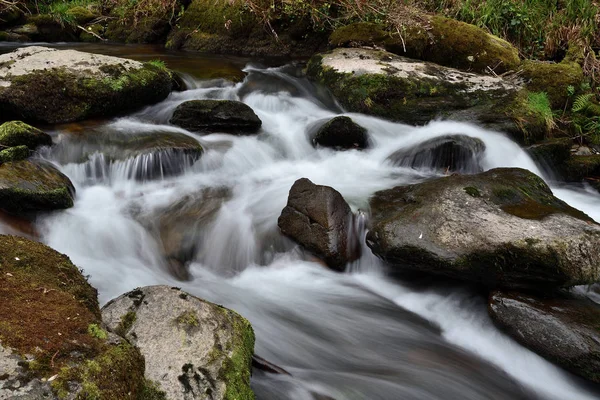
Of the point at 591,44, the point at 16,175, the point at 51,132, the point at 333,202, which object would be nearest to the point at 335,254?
the point at 333,202

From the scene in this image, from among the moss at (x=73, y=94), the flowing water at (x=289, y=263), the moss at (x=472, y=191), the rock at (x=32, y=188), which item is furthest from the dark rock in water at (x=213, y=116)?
the moss at (x=472, y=191)

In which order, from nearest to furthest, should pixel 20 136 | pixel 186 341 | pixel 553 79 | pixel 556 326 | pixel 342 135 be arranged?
pixel 186 341
pixel 556 326
pixel 20 136
pixel 342 135
pixel 553 79

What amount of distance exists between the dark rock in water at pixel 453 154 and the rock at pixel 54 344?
15.7ft

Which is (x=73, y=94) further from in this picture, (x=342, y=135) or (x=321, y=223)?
(x=321, y=223)

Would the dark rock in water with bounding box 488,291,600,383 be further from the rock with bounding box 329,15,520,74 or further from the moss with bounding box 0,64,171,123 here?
the moss with bounding box 0,64,171,123

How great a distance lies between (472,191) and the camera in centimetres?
428

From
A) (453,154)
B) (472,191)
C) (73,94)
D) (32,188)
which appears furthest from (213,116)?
(472,191)

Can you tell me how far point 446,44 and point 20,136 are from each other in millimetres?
6942

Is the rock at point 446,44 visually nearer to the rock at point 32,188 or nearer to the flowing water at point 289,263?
the flowing water at point 289,263

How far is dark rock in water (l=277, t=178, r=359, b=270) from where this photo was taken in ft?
14.2

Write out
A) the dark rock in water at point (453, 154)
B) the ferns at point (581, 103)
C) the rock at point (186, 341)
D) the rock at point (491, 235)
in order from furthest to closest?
1. the ferns at point (581, 103)
2. the dark rock in water at point (453, 154)
3. the rock at point (491, 235)
4. the rock at point (186, 341)

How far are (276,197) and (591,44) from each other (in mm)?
7203

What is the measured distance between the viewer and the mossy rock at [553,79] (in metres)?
7.05

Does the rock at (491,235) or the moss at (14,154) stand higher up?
the rock at (491,235)
